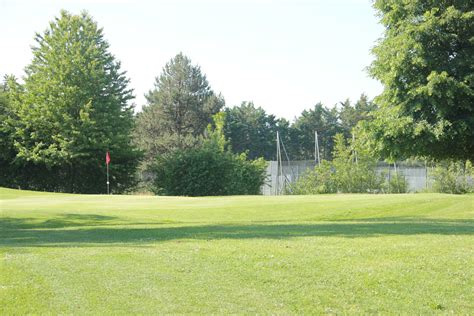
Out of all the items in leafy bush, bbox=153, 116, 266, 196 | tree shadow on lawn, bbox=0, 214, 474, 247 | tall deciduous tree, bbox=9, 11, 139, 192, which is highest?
tall deciduous tree, bbox=9, 11, 139, 192

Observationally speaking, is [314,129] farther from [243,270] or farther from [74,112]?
[243,270]

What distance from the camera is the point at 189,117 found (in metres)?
72.9

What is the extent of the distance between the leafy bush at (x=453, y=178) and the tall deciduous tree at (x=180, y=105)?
3762cm

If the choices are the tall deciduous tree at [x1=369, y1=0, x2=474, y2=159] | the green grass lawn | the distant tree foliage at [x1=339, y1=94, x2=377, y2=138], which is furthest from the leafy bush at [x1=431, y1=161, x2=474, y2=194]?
the distant tree foliage at [x1=339, y1=94, x2=377, y2=138]

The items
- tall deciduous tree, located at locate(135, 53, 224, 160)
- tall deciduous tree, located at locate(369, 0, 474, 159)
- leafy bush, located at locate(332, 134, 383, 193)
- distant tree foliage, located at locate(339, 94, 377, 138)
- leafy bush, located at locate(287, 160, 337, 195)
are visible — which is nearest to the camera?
tall deciduous tree, located at locate(369, 0, 474, 159)

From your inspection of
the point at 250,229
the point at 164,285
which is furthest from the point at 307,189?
the point at 164,285

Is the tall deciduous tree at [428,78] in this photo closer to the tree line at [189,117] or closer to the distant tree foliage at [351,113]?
the tree line at [189,117]

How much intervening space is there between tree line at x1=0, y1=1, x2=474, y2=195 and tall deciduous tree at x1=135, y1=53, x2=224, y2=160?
0.13m

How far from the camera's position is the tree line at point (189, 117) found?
72.8ft

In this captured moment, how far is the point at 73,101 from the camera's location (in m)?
46.7

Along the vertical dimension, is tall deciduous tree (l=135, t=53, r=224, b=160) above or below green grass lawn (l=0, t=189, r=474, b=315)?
above

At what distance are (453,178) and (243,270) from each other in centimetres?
3239

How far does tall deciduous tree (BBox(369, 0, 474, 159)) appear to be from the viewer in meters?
21.7

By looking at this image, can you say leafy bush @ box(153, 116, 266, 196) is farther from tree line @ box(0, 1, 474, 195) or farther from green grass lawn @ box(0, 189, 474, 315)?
green grass lawn @ box(0, 189, 474, 315)
